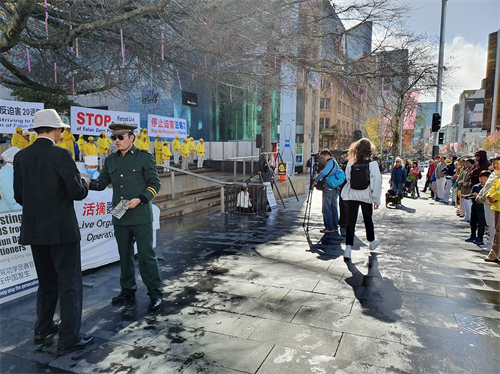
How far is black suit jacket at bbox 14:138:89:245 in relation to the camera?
9.80ft

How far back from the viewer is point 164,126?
541 inches

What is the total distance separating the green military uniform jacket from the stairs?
5.74m

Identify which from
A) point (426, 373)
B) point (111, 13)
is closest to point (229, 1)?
point (111, 13)

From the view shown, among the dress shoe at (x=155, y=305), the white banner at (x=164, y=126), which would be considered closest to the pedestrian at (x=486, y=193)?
the dress shoe at (x=155, y=305)

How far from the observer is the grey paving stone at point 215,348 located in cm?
287

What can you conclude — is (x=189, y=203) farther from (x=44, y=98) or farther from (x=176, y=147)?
(x=44, y=98)

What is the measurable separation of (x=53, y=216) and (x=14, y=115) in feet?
26.1

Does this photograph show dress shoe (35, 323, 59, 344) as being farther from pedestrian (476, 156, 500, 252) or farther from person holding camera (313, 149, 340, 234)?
pedestrian (476, 156, 500, 252)

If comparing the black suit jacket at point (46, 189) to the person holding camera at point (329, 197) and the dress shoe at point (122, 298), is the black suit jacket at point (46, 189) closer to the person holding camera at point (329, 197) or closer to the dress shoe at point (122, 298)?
the dress shoe at point (122, 298)

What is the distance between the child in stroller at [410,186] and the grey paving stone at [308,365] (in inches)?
552

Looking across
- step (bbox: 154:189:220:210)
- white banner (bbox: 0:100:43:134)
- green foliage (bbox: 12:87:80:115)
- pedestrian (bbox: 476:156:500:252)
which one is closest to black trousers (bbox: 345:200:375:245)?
pedestrian (bbox: 476:156:500:252)

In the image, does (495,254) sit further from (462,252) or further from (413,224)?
(413,224)

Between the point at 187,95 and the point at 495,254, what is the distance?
26096 millimetres

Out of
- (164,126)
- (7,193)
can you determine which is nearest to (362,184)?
(7,193)
